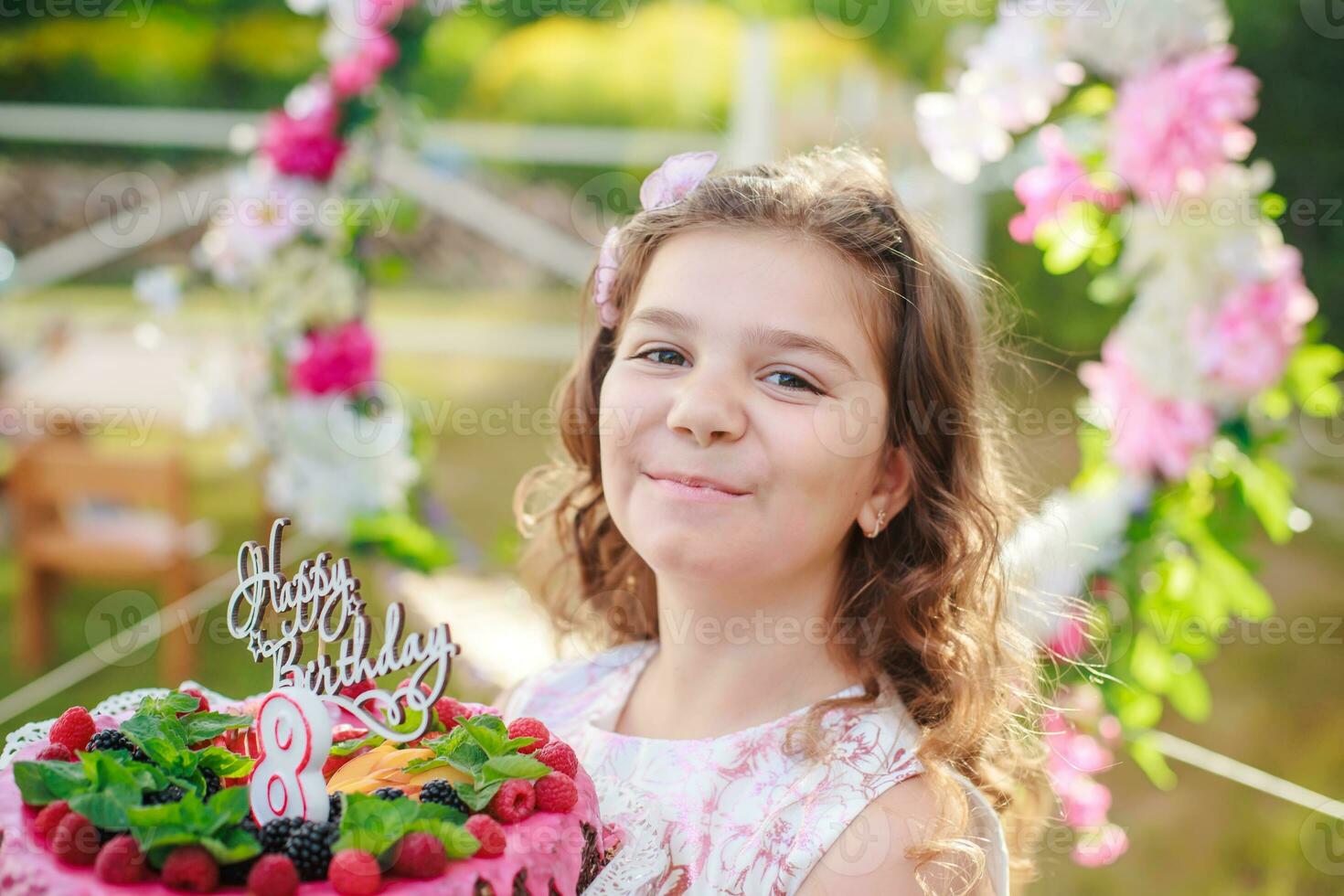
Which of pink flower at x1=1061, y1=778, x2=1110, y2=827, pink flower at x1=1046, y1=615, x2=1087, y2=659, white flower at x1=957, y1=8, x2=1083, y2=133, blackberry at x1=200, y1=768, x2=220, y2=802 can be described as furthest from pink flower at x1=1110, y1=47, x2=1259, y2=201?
blackberry at x1=200, y1=768, x2=220, y2=802

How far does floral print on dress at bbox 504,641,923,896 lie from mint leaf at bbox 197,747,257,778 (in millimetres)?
500

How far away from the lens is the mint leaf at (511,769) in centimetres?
134

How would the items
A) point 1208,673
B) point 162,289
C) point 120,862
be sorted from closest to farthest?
point 120,862, point 162,289, point 1208,673

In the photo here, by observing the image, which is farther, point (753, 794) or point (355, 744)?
point (753, 794)

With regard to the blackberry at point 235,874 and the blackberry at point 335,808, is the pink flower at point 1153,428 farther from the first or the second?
the blackberry at point 235,874

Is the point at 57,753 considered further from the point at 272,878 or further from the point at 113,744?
the point at 272,878

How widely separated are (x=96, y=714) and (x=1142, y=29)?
2.58 meters

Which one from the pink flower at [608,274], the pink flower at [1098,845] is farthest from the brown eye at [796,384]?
the pink flower at [1098,845]

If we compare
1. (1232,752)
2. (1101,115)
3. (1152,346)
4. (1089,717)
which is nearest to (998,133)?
(1101,115)

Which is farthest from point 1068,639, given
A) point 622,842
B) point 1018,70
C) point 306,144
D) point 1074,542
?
point 306,144

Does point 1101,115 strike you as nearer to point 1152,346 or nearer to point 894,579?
point 1152,346

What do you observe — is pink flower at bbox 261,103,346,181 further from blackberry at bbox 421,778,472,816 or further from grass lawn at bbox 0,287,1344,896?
blackberry at bbox 421,778,472,816

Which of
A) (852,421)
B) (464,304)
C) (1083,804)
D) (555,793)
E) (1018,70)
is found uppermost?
(1018,70)

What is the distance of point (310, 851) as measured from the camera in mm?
1201
